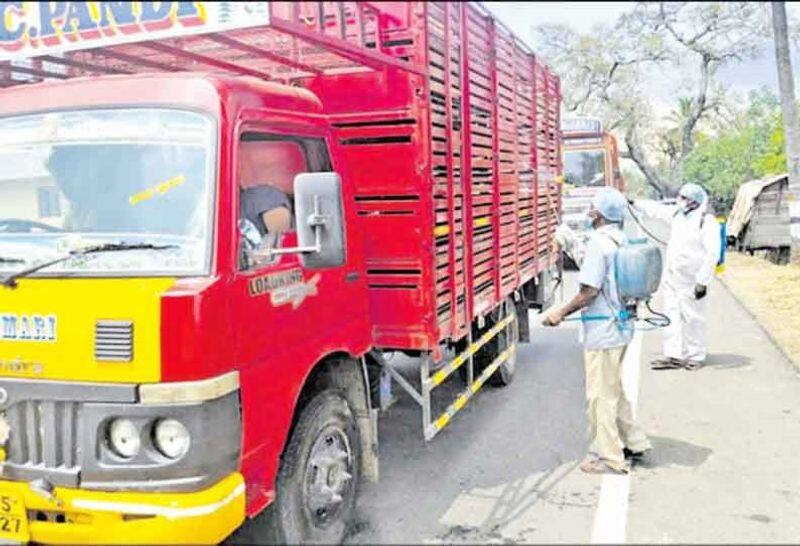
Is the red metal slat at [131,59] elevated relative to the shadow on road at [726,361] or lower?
elevated

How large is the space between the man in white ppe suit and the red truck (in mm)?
3874

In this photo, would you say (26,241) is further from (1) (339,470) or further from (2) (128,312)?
(1) (339,470)

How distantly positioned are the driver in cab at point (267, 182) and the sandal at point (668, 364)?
5256mm

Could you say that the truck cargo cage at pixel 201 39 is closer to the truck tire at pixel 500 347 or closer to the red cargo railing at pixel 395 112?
the red cargo railing at pixel 395 112

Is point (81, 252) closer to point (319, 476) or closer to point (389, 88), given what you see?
point (319, 476)

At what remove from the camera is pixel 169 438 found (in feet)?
9.32

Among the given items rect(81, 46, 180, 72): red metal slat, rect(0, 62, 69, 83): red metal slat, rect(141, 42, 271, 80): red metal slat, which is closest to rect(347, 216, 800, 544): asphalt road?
rect(141, 42, 271, 80): red metal slat

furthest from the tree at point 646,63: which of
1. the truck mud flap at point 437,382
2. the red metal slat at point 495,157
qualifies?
the truck mud flap at point 437,382

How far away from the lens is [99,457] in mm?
2818

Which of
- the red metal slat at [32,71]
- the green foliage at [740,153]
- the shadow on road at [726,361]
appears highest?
the green foliage at [740,153]

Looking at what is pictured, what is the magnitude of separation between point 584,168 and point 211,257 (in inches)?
595

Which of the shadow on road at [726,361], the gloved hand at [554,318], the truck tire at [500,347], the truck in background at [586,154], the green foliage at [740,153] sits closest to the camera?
the gloved hand at [554,318]

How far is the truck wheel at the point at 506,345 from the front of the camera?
6.72 meters

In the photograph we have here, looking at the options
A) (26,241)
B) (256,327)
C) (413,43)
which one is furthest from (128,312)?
(413,43)
